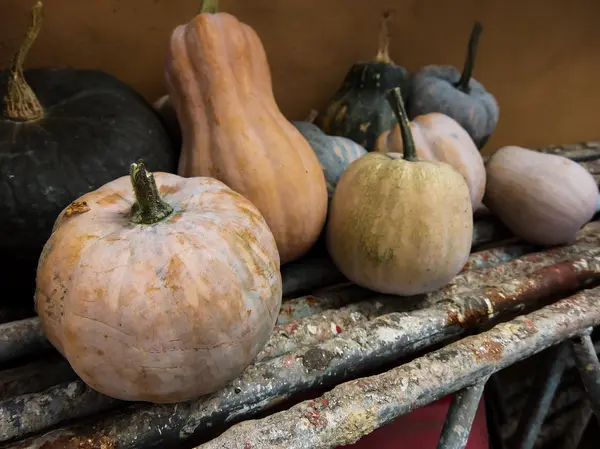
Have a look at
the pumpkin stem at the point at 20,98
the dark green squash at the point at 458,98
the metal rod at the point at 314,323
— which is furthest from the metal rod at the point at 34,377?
the dark green squash at the point at 458,98

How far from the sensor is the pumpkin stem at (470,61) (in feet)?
3.54

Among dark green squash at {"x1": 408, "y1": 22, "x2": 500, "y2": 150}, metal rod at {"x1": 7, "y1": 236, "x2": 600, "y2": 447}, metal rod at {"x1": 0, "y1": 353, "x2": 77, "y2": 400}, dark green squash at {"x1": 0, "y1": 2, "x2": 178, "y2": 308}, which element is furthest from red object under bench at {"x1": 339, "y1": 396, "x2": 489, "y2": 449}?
dark green squash at {"x1": 408, "y1": 22, "x2": 500, "y2": 150}

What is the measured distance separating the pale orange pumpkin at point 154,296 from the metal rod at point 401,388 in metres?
0.07

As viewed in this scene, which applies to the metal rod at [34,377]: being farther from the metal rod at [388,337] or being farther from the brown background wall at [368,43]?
the brown background wall at [368,43]

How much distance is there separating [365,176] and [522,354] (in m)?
0.32

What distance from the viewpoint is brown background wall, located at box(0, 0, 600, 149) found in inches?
36.4

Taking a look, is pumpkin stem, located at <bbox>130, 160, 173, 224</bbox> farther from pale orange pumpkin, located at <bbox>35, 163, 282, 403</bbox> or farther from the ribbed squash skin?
the ribbed squash skin

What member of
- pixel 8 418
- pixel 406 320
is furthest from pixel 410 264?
pixel 8 418

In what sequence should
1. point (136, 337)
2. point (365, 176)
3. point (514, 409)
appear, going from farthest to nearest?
point (514, 409), point (365, 176), point (136, 337)

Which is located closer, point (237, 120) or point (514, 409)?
point (237, 120)

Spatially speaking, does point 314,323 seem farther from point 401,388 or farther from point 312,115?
point 312,115

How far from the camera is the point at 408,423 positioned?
0.75 metres

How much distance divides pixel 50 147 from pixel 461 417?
0.65 m

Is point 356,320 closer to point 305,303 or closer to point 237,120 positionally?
point 305,303
